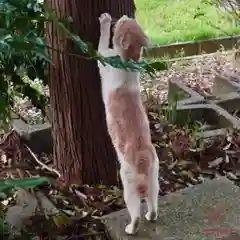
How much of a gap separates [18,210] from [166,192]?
639 mm

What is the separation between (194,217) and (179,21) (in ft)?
8.42

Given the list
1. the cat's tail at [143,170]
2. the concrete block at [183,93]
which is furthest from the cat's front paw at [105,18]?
the concrete block at [183,93]

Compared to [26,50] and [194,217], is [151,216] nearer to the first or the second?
[194,217]

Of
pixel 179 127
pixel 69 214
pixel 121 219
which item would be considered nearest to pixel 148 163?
pixel 121 219

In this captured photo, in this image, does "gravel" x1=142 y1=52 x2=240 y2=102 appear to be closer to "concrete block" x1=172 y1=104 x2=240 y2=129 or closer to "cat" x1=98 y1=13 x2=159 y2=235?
"concrete block" x1=172 y1=104 x2=240 y2=129

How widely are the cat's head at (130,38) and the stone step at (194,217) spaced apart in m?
0.62

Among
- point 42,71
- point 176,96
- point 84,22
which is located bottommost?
point 176,96

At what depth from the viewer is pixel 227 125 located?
3.06 meters

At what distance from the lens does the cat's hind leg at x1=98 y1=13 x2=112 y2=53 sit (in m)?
2.07

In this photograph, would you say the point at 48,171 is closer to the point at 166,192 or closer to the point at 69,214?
the point at 69,214

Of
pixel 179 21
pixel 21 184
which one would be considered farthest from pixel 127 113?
pixel 179 21

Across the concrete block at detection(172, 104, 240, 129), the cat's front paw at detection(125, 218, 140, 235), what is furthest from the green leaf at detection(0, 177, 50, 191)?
the concrete block at detection(172, 104, 240, 129)

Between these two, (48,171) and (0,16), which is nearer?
(0,16)

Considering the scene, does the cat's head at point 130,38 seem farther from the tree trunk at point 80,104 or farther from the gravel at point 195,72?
the gravel at point 195,72
